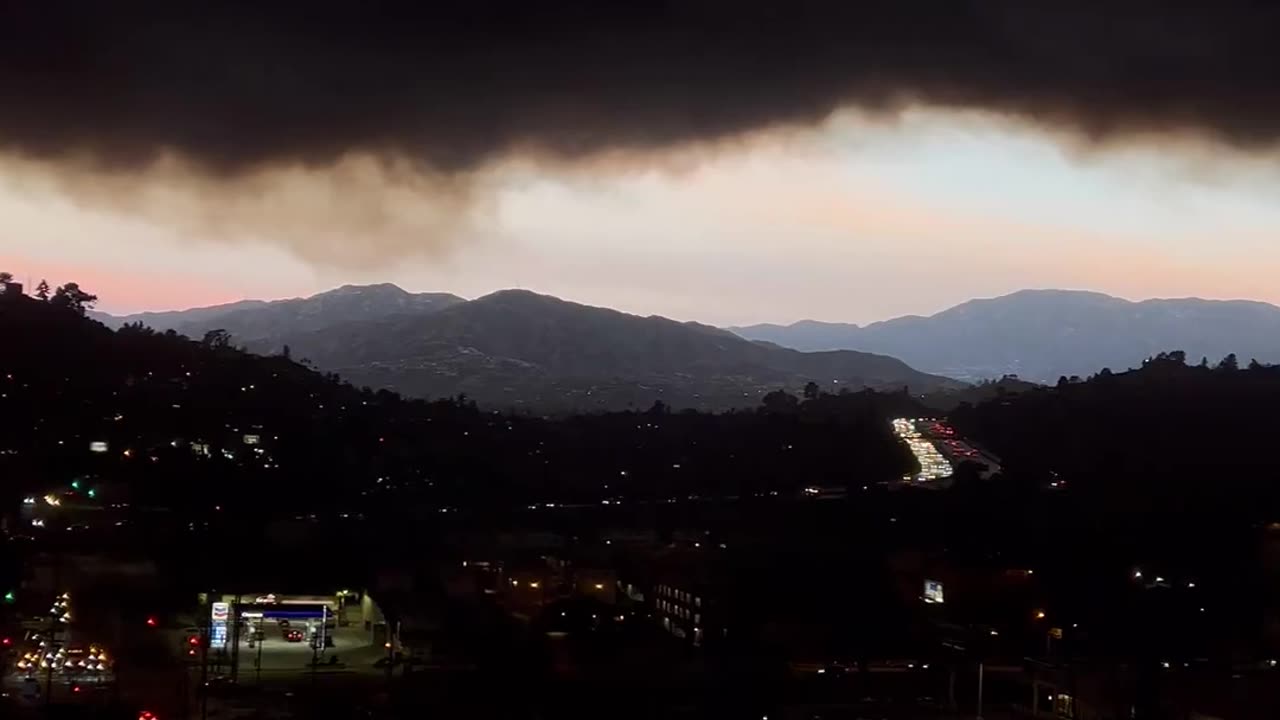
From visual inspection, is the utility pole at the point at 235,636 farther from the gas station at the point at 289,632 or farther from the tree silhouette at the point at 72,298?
the tree silhouette at the point at 72,298

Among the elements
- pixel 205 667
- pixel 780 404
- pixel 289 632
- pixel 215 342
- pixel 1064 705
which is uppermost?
pixel 215 342

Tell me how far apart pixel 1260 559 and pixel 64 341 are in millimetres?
15454

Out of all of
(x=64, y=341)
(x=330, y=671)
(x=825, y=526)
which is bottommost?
(x=330, y=671)

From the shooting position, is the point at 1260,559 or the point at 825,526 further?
the point at 825,526

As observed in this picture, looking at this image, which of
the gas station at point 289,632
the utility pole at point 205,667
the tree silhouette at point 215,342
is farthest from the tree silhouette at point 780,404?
the utility pole at point 205,667

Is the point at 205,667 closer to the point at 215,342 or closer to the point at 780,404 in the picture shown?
the point at 780,404

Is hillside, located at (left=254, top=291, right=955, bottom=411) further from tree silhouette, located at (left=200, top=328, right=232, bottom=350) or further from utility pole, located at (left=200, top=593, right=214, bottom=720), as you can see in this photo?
utility pole, located at (left=200, top=593, right=214, bottom=720)

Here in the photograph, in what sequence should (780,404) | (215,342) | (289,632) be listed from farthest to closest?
(215,342) < (780,404) < (289,632)

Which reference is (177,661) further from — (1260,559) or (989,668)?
(1260,559)

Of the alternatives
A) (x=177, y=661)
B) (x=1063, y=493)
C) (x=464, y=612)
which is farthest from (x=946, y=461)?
(x=177, y=661)

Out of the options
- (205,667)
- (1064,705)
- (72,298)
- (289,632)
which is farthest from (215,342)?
(1064,705)

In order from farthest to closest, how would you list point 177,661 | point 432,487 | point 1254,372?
point 1254,372, point 432,487, point 177,661

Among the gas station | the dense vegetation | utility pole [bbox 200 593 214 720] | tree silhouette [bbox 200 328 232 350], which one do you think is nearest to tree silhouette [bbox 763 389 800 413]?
the dense vegetation

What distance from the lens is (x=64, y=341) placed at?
16.6 meters
